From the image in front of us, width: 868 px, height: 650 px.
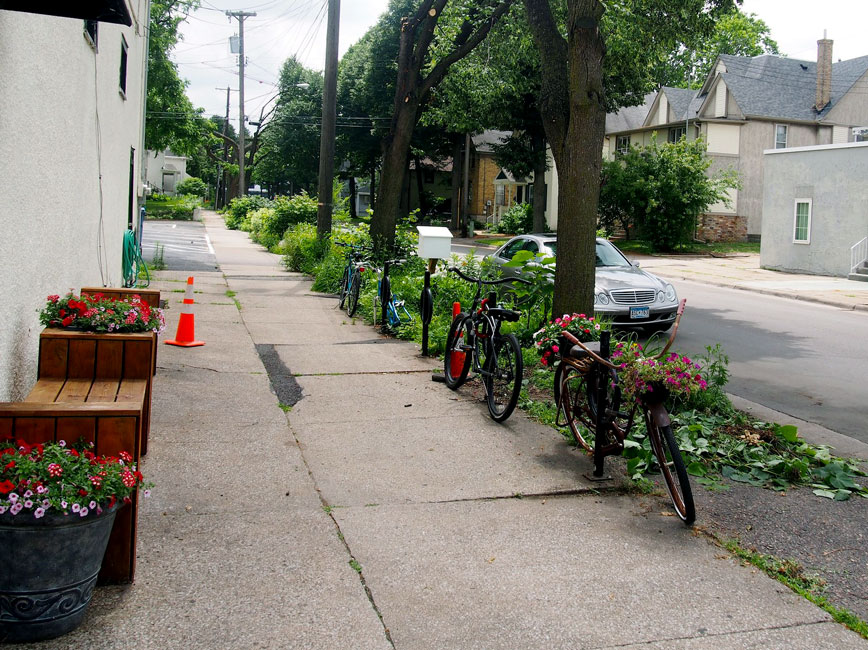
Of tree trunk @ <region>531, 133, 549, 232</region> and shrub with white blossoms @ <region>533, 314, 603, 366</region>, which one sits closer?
shrub with white blossoms @ <region>533, 314, 603, 366</region>

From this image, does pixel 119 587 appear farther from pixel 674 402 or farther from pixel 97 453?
pixel 674 402

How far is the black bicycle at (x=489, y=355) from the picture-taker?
6.92 m

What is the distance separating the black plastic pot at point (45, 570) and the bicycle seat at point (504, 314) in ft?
14.5

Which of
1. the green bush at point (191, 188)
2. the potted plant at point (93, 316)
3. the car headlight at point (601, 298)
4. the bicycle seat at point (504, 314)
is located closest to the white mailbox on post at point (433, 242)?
the car headlight at point (601, 298)

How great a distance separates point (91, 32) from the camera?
7641mm

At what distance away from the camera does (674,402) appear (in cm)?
723

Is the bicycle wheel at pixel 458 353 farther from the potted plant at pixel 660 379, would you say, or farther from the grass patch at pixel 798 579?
the grass patch at pixel 798 579

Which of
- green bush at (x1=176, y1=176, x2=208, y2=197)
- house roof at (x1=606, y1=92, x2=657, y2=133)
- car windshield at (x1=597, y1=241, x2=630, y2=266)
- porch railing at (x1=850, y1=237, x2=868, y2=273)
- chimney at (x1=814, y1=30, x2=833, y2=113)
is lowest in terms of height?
car windshield at (x1=597, y1=241, x2=630, y2=266)

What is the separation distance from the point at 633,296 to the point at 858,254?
15.0 m

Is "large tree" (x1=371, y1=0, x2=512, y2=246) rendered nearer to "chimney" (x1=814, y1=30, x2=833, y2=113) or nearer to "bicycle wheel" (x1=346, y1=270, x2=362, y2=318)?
"bicycle wheel" (x1=346, y1=270, x2=362, y2=318)

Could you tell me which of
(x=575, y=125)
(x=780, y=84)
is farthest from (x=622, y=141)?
(x=575, y=125)

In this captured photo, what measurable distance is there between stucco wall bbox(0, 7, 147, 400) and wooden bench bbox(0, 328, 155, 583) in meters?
0.21

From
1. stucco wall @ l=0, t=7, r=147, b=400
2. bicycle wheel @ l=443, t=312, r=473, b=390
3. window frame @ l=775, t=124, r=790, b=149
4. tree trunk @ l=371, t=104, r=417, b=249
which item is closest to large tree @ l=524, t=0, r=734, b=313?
bicycle wheel @ l=443, t=312, r=473, b=390

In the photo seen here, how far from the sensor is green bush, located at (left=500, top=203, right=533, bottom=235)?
45.6m
